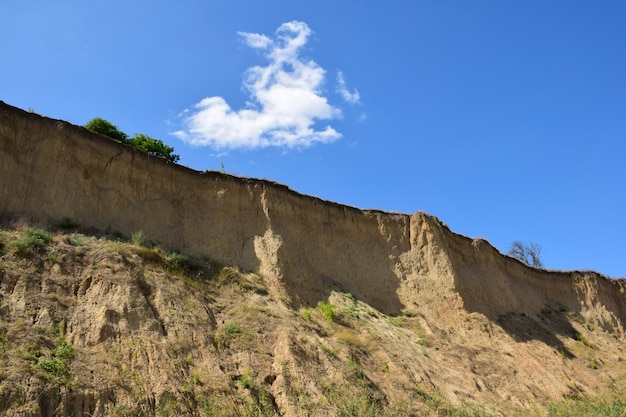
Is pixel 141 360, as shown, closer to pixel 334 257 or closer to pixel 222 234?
pixel 222 234

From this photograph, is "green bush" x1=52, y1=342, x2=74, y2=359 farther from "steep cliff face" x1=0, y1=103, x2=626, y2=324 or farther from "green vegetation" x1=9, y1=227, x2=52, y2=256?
"steep cliff face" x1=0, y1=103, x2=626, y2=324

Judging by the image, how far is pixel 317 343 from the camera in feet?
52.7

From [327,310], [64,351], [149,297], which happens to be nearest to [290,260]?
[327,310]

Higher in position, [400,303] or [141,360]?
[400,303]

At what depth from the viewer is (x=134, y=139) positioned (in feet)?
98.6

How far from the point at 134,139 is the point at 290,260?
14267 mm

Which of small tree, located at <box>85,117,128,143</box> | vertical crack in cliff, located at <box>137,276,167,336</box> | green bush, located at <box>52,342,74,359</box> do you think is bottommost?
green bush, located at <box>52,342,74,359</box>

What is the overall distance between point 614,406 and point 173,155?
77.7 feet

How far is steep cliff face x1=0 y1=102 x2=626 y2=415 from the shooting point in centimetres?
1500

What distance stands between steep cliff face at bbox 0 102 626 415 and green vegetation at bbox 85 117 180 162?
7.99 metres

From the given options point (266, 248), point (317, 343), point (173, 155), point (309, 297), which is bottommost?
point (317, 343)

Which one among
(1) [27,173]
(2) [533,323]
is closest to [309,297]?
(1) [27,173]

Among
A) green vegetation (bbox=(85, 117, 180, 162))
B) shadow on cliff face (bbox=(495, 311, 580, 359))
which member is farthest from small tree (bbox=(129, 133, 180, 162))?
shadow on cliff face (bbox=(495, 311, 580, 359))

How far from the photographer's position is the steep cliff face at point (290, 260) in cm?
1500
